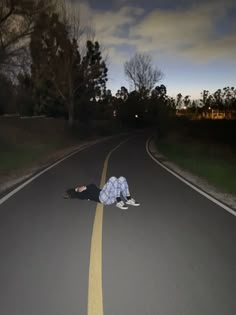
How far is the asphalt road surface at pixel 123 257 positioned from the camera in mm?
4289

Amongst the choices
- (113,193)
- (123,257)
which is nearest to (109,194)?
(113,193)

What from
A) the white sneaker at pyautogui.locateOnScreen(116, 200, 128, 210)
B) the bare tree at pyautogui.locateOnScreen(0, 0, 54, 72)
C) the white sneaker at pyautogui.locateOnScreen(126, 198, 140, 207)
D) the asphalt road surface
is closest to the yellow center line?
the asphalt road surface

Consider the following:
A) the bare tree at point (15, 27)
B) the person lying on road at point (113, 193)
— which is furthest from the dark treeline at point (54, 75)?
the person lying on road at point (113, 193)

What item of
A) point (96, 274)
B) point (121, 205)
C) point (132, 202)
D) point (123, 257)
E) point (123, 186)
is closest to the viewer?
point (96, 274)

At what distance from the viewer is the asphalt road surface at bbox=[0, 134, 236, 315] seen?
429cm

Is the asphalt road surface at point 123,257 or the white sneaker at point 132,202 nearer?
the asphalt road surface at point 123,257

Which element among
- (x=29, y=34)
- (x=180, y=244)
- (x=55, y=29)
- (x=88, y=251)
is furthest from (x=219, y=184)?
(x=55, y=29)

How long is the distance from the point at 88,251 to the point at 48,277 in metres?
1.08

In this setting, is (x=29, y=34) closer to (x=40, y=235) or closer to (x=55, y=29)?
(x=55, y=29)

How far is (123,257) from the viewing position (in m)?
5.72

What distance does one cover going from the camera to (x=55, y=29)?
42156mm

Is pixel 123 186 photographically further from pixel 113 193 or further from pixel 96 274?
pixel 96 274

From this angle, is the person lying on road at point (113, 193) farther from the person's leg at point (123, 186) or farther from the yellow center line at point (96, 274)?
the yellow center line at point (96, 274)

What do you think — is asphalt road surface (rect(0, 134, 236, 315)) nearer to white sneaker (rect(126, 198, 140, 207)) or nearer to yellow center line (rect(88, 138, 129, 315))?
yellow center line (rect(88, 138, 129, 315))
